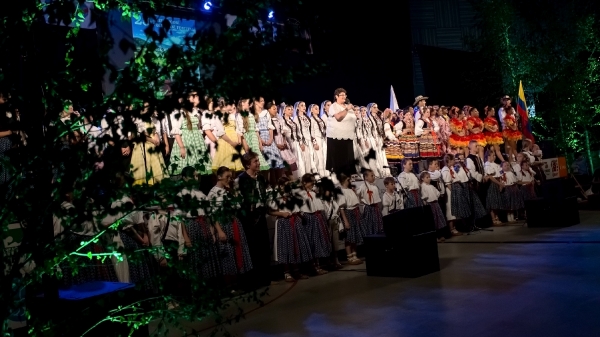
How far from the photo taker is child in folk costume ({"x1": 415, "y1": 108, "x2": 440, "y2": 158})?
1150cm

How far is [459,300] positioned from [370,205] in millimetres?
3450

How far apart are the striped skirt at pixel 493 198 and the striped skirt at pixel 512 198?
0.12 metres

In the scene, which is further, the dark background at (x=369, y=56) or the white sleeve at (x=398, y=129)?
the dark background at (x=369, y=56)

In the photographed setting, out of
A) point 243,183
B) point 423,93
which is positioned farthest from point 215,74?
point 423,93

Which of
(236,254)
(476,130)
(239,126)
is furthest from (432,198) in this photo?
(236,254)

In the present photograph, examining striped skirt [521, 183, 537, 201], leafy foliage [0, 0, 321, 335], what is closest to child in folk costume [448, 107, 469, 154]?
striped skirt [521, 183, 537, 201]

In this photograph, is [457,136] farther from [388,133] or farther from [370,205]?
[370,205]

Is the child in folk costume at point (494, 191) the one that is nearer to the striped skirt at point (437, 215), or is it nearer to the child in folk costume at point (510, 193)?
the child in folk costume at point (510, 193)

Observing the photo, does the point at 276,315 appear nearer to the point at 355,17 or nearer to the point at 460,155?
the point at 460,155

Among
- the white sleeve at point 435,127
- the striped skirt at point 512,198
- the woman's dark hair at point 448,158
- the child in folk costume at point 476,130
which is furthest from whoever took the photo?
the child in folk costume at point 476,130

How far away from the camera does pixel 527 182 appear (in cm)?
1212

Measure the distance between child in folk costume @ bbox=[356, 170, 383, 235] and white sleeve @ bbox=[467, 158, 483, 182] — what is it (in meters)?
2.93

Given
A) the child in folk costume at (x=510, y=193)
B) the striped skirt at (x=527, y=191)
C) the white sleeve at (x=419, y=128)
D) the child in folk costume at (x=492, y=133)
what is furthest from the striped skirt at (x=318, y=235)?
the child in folk costume at (x=492, y=133)

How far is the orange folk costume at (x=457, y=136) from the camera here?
12281 mm
